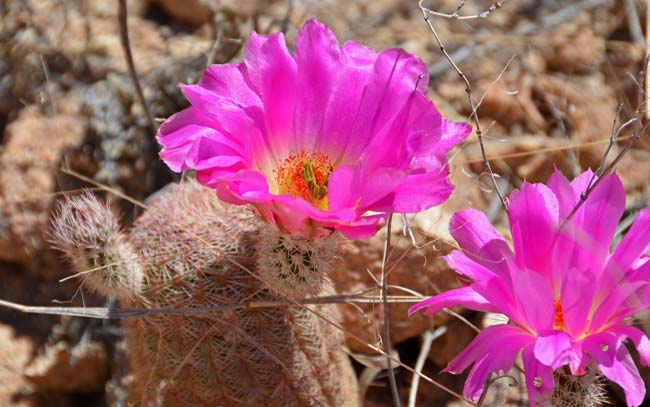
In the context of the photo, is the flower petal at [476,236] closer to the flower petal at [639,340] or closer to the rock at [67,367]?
the flower petal at [639,340]

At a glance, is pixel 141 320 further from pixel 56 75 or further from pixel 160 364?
pixel 56 75

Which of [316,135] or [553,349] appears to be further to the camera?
[316,135]

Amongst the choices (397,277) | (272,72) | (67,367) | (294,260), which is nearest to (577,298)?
(294,260)

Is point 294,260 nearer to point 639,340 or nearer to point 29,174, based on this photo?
point 639,340

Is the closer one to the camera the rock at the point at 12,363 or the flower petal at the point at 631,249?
the flower petal at the point at 631,249

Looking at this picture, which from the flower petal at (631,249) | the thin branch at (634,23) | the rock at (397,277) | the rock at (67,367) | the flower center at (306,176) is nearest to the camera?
the flower petal at (631,249)

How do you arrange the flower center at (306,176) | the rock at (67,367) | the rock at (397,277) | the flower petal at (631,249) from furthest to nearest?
the rock at (67,367), the rock at (397,277), the flower center at (306,176), the flower petal at (631,249)

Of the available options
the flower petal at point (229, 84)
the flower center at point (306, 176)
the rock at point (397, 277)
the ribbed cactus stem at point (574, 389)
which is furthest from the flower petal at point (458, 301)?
the rock at point (397, 277)
